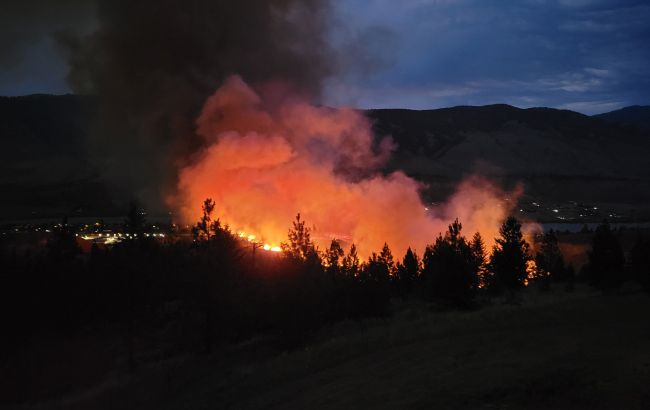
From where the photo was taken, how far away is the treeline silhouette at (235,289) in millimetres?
31969

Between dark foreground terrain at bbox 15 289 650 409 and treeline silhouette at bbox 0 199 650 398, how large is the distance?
2326 mm

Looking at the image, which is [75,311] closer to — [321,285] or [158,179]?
[321,285]

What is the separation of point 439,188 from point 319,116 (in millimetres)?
112910

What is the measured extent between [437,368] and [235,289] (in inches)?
776

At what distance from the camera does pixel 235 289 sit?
34062 mm

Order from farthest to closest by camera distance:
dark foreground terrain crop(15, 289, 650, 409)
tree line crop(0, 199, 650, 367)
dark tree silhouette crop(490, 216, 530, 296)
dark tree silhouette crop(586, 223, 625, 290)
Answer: dark tree silhouette crop(490, 216, 530, 296) → dark tree silhouette crop(586, 223, 625, 290) → tree line crop(0, 199, 650, 367) → dark foreground terrain crop(15, 289, 650, 409)

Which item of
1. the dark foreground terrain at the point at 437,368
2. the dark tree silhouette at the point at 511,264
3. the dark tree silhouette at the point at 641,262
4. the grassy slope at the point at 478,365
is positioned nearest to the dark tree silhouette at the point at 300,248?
the dark foreground terrain at the point at 437,368

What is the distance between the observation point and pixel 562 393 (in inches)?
477

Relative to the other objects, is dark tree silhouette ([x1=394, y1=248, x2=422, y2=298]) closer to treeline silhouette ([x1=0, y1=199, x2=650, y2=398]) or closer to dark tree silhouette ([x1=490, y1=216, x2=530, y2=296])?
treeline silhouette ([x1=0, y1=199, x2=650, y2=398])

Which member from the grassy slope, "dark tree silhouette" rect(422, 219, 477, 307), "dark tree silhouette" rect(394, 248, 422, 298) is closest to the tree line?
"dark tree silhouette" rect(422, 219, 477, 307)

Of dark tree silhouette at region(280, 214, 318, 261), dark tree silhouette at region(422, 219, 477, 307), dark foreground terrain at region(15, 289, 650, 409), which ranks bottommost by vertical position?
dark foreground terrain at region(15, 289, 650, 409)

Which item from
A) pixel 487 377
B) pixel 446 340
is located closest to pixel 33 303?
pixel 446 340

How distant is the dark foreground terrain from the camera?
1269cm

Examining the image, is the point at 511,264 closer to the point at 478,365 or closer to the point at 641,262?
the point at 641,262
